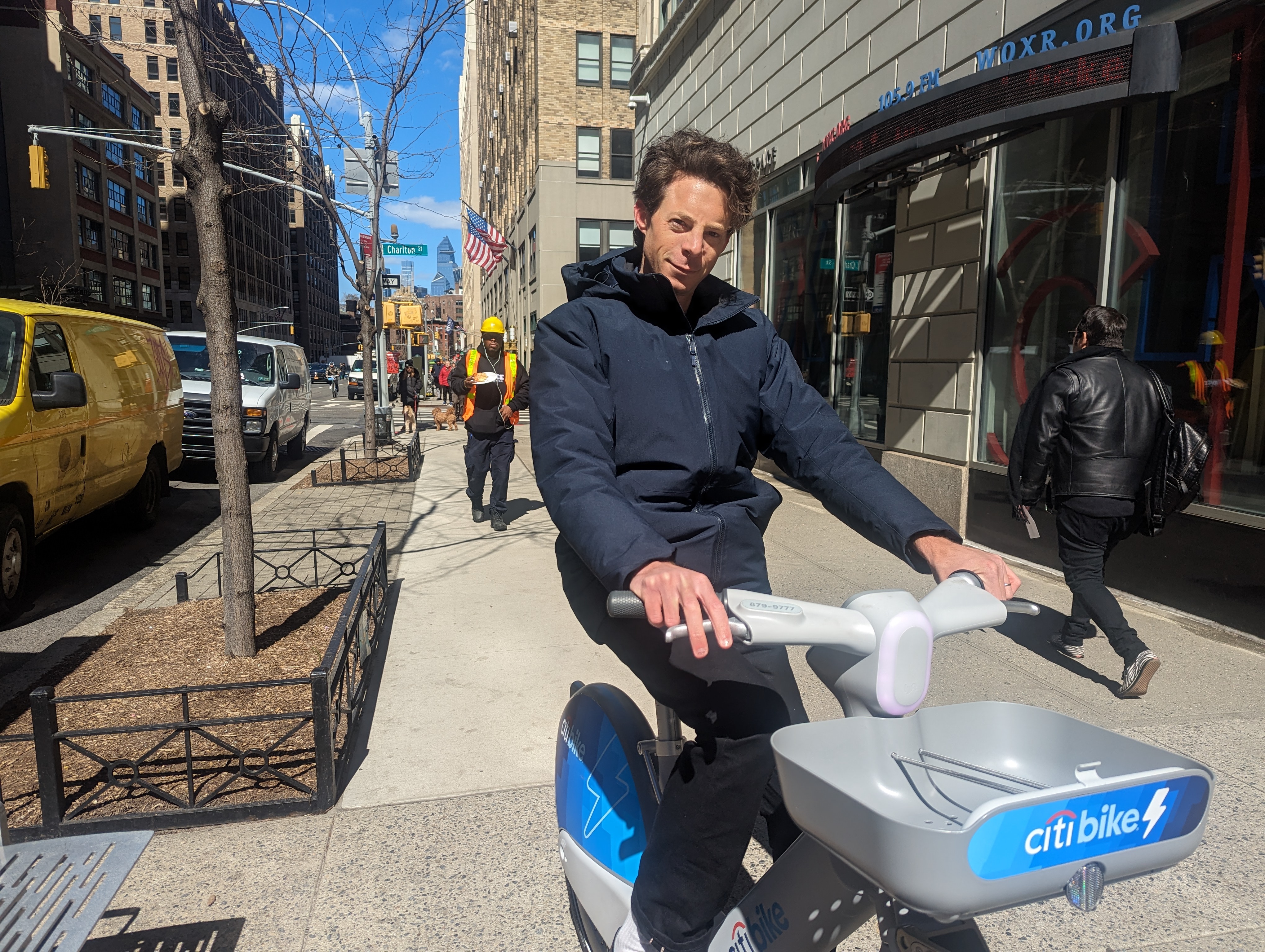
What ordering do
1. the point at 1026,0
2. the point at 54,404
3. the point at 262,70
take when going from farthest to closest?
the point at 262,70
the point at 1026,0
the point at 54,404

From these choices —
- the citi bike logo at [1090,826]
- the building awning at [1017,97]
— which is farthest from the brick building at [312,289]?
the citi bike logo at [1090,826]

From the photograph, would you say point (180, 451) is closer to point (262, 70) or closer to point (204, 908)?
point (262, 70)

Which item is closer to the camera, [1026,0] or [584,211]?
[1026,0]

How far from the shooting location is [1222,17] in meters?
5.49

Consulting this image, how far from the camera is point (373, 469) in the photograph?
489 inches

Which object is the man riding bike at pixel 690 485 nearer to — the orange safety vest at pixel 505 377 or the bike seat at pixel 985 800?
the bike seat at pixel 985 800

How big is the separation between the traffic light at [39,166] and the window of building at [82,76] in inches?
1525

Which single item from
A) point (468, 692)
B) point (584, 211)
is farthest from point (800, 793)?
point (584, 211)

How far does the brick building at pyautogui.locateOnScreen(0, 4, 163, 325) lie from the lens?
44.8 metres

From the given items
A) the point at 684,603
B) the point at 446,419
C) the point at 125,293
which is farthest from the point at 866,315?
the point at 125,293

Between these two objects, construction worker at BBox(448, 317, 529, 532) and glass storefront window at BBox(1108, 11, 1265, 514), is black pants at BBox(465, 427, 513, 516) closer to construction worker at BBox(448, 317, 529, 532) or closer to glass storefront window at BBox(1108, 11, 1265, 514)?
construction worker at BBox(448, 317, 529, 532)

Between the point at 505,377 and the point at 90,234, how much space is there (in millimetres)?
56202

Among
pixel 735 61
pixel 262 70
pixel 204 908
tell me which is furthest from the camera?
pixel 735 61

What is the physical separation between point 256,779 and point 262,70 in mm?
6680
